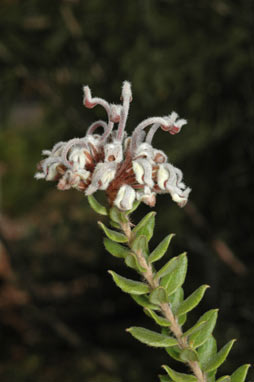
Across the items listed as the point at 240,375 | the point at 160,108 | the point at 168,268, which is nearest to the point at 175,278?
the point at 168,268

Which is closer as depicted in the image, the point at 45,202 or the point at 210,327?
the point at 210,327

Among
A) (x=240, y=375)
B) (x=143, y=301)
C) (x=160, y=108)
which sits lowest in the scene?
(x=240, y=375)

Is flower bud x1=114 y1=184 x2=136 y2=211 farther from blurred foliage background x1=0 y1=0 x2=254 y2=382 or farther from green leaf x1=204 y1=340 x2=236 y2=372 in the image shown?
blurred foliage background x1=0 y1=0 x2=254 y2=382

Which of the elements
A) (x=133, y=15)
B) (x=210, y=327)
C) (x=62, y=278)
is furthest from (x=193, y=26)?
(x=210, y=327)

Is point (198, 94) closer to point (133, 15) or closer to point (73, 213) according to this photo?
point (133, 15)

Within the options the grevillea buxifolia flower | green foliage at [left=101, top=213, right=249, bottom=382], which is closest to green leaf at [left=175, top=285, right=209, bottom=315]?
green foliage at [left=101, top=213, right=249, bottom=382]

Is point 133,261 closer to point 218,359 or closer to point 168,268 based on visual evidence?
point 168,268
